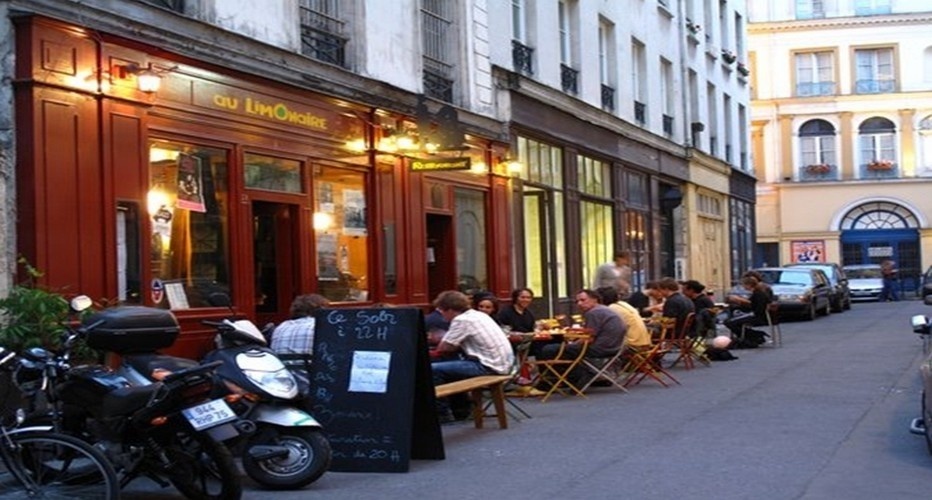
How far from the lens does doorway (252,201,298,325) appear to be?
48.1ft

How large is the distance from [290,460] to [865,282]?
1649 inches

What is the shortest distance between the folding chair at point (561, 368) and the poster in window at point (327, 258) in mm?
2942

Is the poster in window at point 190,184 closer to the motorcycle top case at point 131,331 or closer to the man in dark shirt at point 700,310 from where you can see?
the motorcycle top case at point 131,331

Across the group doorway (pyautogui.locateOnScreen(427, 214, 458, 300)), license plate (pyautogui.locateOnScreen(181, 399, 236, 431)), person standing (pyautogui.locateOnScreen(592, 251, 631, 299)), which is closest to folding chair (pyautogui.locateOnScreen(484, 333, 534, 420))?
doorway (pyautogui.locateOnScreen(427, 214, 458, 300))

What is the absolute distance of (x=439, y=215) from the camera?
60.4 feet

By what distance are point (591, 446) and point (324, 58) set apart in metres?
7.13

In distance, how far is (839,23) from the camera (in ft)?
175

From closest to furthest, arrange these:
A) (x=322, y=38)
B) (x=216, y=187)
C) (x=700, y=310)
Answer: (x=216, y=187) < (x=322, y=38) < (x=700, y=310)

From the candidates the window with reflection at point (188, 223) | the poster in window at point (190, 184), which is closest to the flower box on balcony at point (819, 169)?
the window with reflection at point (188, 223)

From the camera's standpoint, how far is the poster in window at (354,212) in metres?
15.8

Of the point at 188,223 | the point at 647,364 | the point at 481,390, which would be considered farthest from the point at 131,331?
the point at 647,364

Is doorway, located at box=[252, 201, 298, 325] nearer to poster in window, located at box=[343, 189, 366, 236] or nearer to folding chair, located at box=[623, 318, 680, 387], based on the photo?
poster in window, located at box=[343, 189, 366, 236]

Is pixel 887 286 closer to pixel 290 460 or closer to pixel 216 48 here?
pixel 216 48

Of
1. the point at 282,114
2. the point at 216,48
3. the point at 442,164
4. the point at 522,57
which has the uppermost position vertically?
the point at 522,57
